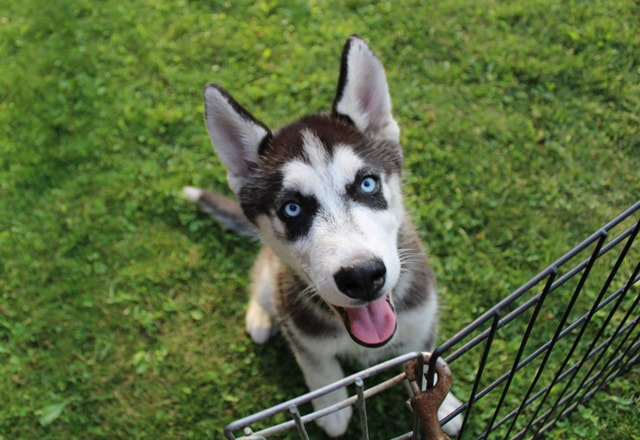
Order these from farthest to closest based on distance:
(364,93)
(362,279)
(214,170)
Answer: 1. (214,170)
2. (364,93)
3. (362,279)

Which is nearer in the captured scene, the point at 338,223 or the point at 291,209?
the point at 338,223

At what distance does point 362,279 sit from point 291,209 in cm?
56

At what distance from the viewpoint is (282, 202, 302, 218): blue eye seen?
2424mm

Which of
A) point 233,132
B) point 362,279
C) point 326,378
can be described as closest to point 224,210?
point 233,132

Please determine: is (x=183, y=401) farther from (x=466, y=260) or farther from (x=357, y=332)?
(x=466, y=260)

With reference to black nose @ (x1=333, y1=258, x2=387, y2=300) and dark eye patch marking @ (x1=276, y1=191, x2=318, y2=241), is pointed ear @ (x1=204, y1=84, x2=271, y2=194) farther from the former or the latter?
black nose @ (x1=333, y1=258, x2=387, y2=300)

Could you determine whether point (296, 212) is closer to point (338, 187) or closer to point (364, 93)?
point (338, 187)

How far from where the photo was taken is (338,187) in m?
2.36

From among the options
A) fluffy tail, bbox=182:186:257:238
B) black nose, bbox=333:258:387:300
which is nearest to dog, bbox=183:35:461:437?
black nose, bbox=333:258:387:300

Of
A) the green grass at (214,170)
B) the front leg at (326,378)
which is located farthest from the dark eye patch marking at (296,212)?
the green grass at (214,170)

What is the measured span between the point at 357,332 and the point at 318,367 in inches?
28.4

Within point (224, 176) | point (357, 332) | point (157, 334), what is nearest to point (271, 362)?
point (157, 334)

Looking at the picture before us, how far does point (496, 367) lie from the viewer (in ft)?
10.4

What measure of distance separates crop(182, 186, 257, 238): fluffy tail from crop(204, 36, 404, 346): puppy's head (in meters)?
0.93
